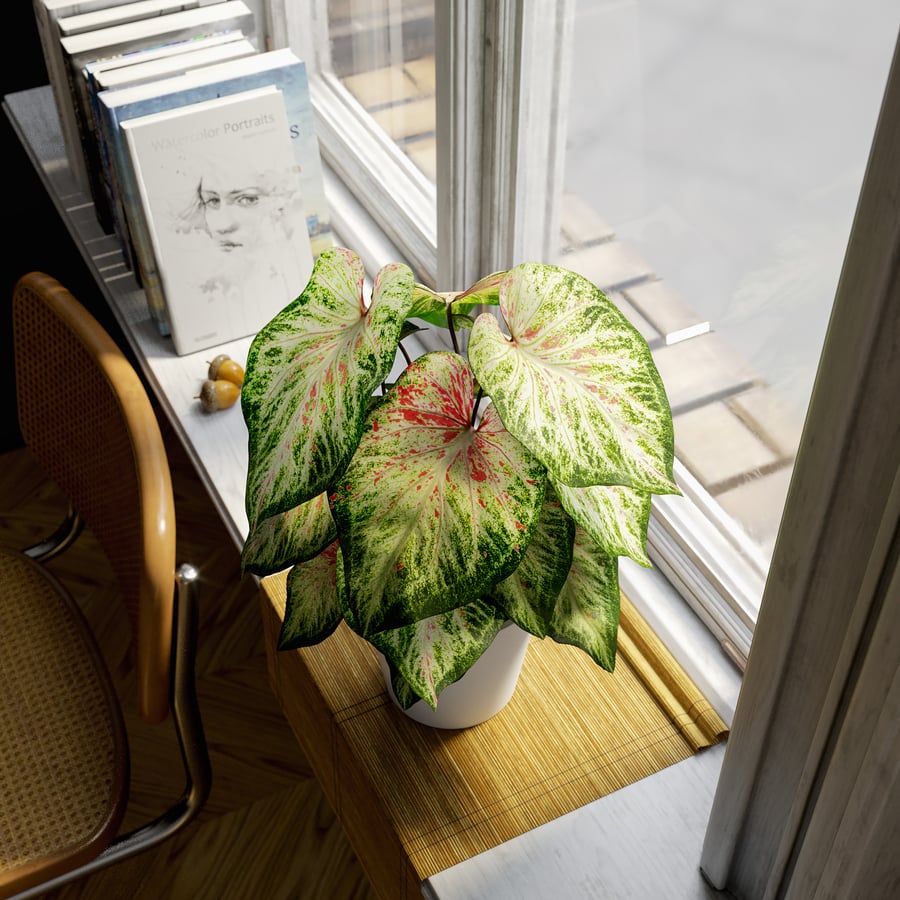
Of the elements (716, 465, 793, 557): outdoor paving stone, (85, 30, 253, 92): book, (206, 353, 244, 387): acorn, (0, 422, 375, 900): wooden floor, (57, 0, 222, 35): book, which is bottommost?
(0, 422, 375, 900): wooden floor

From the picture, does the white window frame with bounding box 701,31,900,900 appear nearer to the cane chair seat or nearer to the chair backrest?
the chair backrest

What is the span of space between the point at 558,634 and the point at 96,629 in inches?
40.9

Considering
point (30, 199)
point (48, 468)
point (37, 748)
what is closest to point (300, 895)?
point (37, 748)

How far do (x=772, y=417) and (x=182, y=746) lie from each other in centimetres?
61

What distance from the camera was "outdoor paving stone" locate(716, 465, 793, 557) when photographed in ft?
2.77

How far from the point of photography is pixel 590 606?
71 centimetres

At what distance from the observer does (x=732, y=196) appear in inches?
31.2

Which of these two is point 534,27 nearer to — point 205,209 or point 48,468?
point 205,209

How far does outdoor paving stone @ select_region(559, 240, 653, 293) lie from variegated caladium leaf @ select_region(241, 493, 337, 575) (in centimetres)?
39

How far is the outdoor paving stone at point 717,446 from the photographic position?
86cm

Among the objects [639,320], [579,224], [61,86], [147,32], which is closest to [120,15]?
[147,32]

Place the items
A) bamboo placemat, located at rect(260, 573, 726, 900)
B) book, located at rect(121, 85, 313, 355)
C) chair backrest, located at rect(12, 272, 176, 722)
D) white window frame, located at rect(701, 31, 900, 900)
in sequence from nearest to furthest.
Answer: white window frame, located at rect(701, 31, 900, 900) < bamboo placemat, located at rect(260, 573, 726, 900) < chair backrest, located at rect(12, 272, 176, 722) < book, located at rect(121, 85, 313, 355)

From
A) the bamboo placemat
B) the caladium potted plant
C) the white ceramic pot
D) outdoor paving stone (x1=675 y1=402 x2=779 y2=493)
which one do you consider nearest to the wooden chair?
the bamboo placemat

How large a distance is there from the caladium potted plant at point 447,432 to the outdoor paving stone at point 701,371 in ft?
0.87
